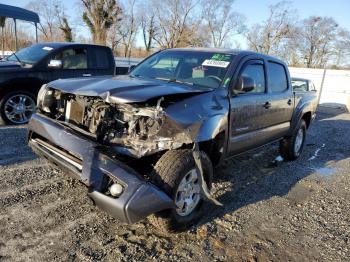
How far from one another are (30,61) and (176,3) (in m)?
40.2

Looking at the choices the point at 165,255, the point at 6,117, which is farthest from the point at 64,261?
the point at 6,117

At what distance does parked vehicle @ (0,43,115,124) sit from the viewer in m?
6.91

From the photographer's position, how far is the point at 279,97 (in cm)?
540

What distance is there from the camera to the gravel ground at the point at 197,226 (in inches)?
126

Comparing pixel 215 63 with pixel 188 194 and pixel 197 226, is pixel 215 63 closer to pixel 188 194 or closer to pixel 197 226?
pixel 188 194

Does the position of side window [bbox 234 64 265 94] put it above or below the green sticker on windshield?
below

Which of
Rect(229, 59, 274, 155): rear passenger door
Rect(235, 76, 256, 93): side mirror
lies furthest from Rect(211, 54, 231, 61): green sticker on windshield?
Rect(235, 76, 256, 93): side mirror

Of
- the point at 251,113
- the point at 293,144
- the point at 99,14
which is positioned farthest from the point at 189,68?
the point at 99,14

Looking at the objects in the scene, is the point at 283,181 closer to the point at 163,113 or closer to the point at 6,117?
the point at 163,113

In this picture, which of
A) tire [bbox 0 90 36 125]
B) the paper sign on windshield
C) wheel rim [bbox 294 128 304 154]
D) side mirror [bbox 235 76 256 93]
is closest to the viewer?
side mirror [bbox 235 76 256 93]

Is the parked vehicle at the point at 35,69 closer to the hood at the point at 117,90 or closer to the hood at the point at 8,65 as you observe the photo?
the hood at the point at 8,65

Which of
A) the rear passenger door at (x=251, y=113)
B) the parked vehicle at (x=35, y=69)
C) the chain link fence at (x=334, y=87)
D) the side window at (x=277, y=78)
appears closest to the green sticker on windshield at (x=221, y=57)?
the rear passenger door at (x=251, y=113)

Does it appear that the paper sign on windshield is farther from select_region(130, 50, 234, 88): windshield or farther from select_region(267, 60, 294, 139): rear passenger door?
select_region(267, 60, 294, 139): rear passenger door

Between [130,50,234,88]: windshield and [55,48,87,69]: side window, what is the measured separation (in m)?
3.26
